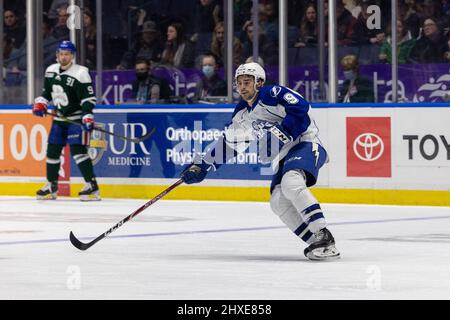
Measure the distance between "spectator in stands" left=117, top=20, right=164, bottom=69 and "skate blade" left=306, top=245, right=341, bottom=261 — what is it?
7.32m

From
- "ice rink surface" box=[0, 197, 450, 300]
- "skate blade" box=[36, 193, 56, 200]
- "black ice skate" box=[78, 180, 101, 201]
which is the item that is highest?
"black ice skate" box=[78, 180, 101, 201]

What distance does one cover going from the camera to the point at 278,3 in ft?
52.1

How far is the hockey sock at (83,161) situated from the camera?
1627 centimetres

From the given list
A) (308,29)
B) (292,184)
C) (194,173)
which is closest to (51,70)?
(308,29)

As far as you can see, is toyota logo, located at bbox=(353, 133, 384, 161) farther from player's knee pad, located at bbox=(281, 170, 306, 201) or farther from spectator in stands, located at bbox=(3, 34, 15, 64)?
player's knee pad, located at bbox=(281, 170, 306, 201)

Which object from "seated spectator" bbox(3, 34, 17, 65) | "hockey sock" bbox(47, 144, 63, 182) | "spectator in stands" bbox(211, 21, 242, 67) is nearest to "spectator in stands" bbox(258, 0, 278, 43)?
"spectator in stands" bbox(211, 21, 242, 67)

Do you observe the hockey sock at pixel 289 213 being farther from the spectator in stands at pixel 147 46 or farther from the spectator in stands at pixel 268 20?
the spectator in stands at pixel 147 46

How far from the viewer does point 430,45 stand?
48.5 ft

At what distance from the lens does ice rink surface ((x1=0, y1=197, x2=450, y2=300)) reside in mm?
7848

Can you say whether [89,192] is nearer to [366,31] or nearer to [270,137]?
[366,31]

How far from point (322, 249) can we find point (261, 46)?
6.81 meters

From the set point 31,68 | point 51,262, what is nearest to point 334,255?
point 51,262
